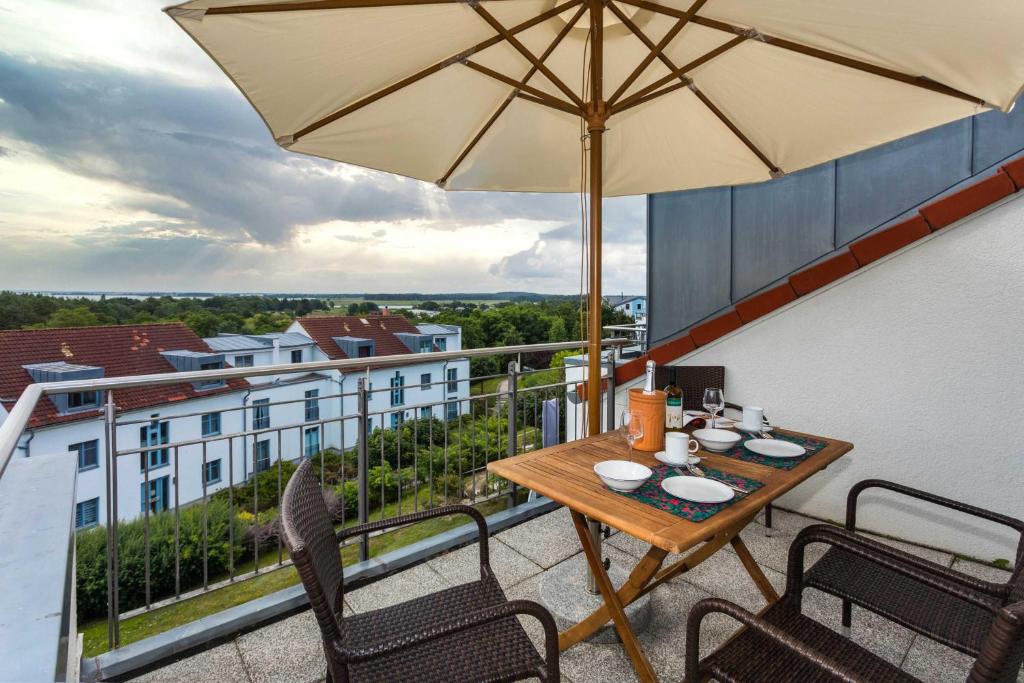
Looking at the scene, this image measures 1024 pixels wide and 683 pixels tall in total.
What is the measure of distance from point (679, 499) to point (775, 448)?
719mm

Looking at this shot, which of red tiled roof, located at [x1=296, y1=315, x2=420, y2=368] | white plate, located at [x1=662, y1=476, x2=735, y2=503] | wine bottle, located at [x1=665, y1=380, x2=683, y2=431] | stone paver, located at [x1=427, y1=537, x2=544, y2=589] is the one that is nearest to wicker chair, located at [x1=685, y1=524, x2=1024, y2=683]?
white plate, located at [x1=662, y1=476, x2=735, y2=503]

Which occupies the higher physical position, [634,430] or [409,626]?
[634,430]

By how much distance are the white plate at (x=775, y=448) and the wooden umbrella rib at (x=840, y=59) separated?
1.53m

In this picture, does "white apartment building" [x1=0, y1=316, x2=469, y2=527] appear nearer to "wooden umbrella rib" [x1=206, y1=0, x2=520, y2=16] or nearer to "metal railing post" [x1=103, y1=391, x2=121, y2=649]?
"metal railing post" [x1=103, y1=391, x2=121, y2=649]

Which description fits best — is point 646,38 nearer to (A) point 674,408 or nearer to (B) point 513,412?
(A) point 674,408

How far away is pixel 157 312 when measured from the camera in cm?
1177

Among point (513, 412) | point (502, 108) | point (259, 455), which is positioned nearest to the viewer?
point (502, 108)

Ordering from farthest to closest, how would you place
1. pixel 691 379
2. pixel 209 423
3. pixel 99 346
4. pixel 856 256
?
pixel 99 346, pixel 209 423, pixel 691 379, pixel 856 256

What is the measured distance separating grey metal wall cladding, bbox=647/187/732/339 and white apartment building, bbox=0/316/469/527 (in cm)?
211

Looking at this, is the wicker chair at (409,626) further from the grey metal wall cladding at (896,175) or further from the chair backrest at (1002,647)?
the grey metal wall cladding at (896,175)

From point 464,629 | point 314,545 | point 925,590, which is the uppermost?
point 314,545

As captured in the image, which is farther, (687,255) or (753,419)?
(687,255)

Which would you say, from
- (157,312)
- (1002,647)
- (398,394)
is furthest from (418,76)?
(157,312)

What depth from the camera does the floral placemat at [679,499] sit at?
1.39 metres
